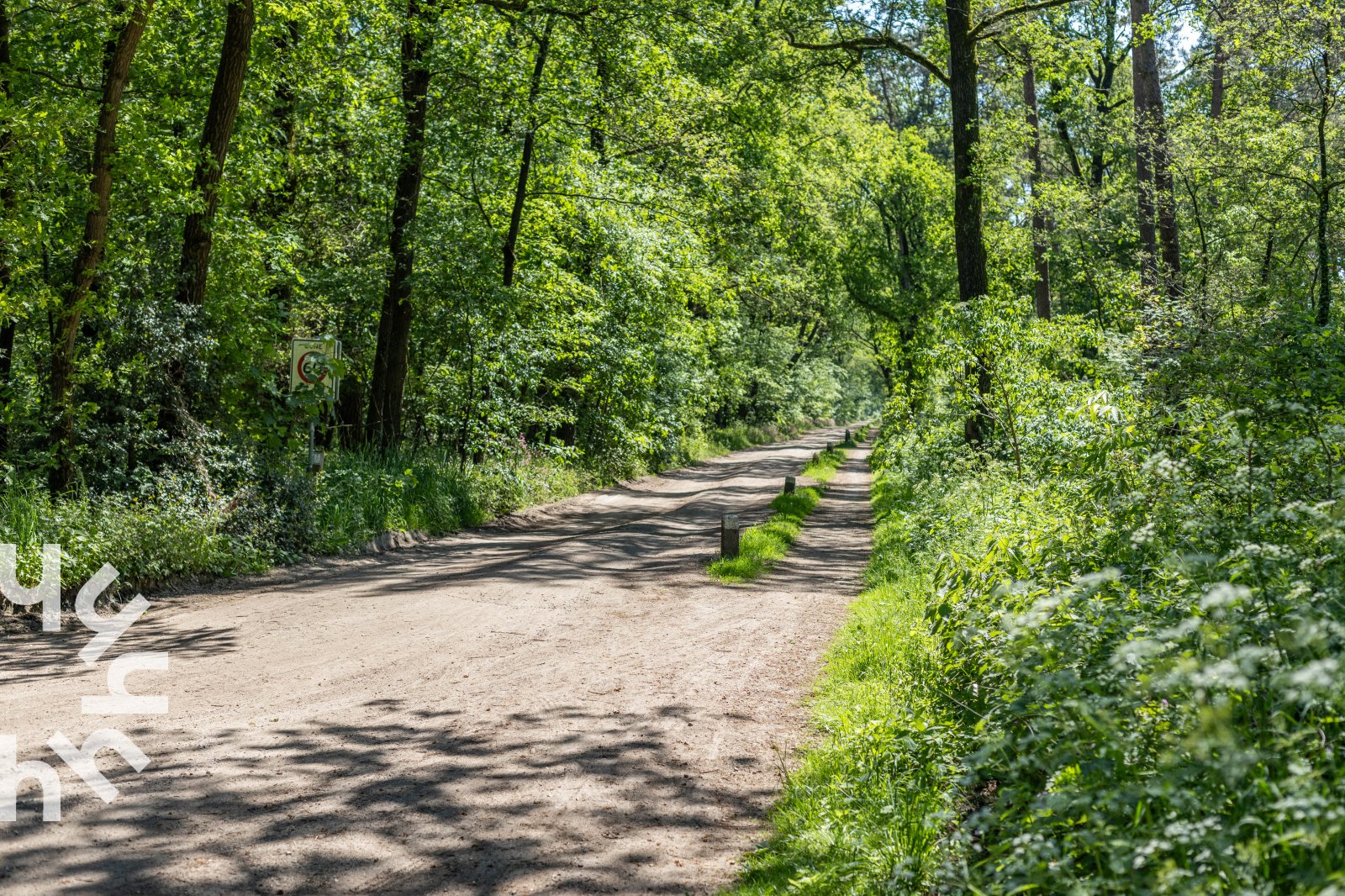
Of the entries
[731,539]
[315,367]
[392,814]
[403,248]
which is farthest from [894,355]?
[392,814]

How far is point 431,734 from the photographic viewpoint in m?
6.70

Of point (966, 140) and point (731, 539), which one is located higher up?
point (966, 140)

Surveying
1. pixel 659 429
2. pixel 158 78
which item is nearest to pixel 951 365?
pixel 158 78

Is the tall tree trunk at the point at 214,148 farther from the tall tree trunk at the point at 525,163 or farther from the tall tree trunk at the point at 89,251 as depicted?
the tall tree trunk at the point at 525,163

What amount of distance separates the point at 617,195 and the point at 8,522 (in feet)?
53.2

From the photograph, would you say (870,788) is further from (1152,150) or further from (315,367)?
(1152,150)

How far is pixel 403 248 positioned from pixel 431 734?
14.7m

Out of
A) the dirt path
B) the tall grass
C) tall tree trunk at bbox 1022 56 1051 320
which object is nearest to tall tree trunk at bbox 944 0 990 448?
the dirt path

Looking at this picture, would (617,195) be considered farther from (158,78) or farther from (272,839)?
(272,839)

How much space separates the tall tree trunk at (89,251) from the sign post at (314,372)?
10.5 ft

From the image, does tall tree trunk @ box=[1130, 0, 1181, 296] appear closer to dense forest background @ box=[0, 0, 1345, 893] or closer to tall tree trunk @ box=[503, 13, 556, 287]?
dense forest background @ box=[0, 0, 1345, 893]

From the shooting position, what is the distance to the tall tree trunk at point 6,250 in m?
11.3

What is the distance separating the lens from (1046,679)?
3564 mm

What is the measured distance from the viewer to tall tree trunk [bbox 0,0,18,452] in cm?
1134
